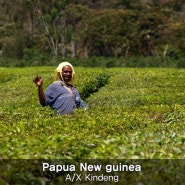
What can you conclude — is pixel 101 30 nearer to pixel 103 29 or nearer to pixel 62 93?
pixel 103 29

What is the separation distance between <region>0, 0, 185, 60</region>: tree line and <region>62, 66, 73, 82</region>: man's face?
39.3m

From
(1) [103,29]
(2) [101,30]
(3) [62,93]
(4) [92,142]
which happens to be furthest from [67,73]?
(2) [101,30]

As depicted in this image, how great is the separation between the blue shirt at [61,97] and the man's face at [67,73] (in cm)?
14

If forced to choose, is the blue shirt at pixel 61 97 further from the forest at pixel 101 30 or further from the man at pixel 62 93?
the forest at pixel 101 30

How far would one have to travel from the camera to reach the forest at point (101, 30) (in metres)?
51.9

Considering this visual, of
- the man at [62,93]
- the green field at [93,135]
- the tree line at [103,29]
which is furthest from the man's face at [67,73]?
the tree line at [103,29]

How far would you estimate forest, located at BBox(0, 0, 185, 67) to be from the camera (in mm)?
51906

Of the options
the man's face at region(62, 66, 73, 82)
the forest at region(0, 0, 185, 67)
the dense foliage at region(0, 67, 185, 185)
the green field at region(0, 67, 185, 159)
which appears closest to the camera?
the dense foliage at region(0, 67, 185, 185)

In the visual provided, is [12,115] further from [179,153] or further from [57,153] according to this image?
[179,153]

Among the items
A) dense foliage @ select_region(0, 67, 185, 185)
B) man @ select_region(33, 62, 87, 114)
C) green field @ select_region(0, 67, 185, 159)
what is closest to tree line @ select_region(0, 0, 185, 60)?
man @ select_region(33, 62, 87, 114)

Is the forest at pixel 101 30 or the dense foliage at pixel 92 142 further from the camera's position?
the forest at pixel 101 30

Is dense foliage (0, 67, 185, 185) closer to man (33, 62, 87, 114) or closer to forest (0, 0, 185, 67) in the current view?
man (33, 62, 87, 114)

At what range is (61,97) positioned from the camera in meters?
10.9

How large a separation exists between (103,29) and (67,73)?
1685 inches
